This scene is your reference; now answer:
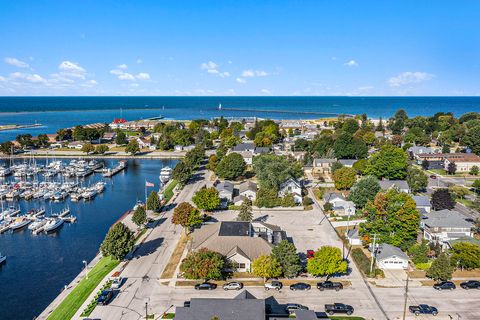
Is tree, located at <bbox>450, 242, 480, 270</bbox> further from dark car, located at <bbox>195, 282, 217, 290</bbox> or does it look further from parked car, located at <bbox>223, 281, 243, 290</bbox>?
dark car, located at <bbox>195, 282, 217, 290</bbox>


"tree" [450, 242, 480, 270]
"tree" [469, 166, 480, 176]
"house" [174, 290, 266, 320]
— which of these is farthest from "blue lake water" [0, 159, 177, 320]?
"tree" [469, 166, 480, 176]

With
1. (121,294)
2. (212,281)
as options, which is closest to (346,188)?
(212,281)

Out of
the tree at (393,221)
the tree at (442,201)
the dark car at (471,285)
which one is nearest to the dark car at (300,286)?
the tree at (393,221)

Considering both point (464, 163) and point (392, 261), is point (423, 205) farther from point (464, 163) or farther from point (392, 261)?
point (464, 163)

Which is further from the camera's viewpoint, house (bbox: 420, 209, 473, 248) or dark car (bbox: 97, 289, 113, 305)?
house (bbox: 420, 209, 473, 248)

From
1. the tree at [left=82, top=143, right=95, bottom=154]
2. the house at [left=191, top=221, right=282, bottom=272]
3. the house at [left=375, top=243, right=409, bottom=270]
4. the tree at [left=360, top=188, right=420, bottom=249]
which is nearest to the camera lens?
the house at [left=191, top=221, right=282, bottom=272]

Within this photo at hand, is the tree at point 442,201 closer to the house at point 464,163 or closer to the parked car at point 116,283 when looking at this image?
the house at point 464,163
